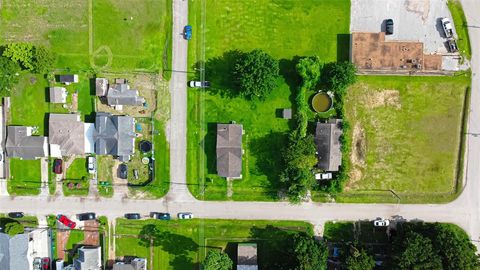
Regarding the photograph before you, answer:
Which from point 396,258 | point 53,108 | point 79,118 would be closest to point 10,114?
point 53,108

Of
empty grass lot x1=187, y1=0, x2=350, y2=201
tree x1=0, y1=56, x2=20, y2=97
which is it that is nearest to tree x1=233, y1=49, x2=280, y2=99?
empty grass lot x1=187, y1=0, x2=350, y2=201

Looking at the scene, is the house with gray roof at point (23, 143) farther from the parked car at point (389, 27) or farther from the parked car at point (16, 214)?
the parked car at point (389, 27)

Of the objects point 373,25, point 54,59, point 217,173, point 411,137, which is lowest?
point 217,173

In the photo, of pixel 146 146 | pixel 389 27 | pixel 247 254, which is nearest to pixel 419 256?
pixel 247 254

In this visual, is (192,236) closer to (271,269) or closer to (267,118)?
(271,269)

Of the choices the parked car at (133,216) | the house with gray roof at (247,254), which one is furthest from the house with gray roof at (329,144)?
the parked car at (133,216)

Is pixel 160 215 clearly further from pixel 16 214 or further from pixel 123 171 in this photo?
pixel 16 214
